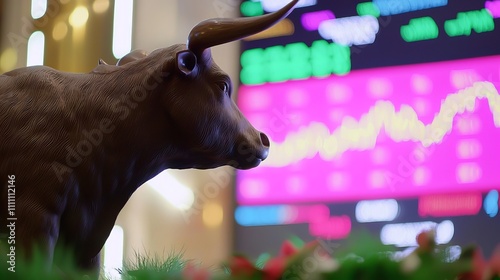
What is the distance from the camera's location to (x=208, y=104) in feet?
2.26

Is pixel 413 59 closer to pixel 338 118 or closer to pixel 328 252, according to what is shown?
pixel 338 118

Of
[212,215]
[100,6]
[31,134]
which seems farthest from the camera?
[212,215]

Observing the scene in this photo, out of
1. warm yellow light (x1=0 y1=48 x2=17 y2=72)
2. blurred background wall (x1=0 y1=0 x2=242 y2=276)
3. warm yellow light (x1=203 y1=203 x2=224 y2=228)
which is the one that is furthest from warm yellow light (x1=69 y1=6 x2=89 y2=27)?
warm yellow light (x1=203 y1=203 x2=224 y2=228)

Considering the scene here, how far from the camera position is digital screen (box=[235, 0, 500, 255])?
226 centimetres

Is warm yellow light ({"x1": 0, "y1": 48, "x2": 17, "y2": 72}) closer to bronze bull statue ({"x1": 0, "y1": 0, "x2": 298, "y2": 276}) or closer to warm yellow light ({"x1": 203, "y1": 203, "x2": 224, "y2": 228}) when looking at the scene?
warm yellow light ({"x1": 203, "y1": 203, "x2": 224, "y2": 228})

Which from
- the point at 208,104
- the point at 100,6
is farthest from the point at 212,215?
the point at 208,104

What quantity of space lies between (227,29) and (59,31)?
1817 mm

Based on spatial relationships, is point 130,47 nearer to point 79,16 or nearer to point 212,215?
point 79,16

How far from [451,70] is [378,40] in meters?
0.25

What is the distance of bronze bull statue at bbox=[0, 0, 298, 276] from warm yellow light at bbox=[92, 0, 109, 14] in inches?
67.1

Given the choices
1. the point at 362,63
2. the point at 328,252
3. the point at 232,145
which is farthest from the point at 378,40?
the point at 328,252

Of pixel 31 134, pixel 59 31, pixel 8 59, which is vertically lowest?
pixel 31 134

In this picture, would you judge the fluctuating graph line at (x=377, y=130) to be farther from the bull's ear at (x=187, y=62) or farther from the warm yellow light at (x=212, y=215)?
the bull's ear at (x=187, y=62)

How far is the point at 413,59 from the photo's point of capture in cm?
236
